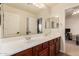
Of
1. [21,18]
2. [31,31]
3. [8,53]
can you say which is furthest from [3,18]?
[8,53]

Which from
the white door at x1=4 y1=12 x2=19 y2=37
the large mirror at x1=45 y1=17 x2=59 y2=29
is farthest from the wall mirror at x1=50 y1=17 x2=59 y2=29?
the white door at x1=4 y1=12 x2=19 y2=37

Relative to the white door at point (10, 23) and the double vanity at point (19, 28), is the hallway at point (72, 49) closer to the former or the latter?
the double vanity at point (19, 28)

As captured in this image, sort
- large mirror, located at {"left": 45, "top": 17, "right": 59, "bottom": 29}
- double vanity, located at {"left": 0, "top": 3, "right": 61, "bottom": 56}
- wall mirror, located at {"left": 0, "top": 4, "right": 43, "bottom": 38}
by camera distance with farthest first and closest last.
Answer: large mirror, located at {"left": 45, "top": 17, "right": 59, "bottom": 29} → wall mirror, located at {"left": 0, "top": 4, "right": 43, "bottom": 38} → double vanity, located at {"left": 0, "top": 3, "right": 61, "bottom": 56}

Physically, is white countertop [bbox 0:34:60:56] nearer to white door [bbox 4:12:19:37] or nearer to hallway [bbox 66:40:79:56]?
white door [bbox 4:12:19:37]

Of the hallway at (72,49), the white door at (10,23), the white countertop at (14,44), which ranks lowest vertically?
the hallway at (72,49)

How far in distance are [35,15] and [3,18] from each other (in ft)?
2.49

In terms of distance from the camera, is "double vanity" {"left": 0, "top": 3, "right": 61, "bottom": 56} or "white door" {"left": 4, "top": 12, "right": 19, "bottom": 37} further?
"white door" {"left": 4, "top": 12, "right": 19, "bottom": 37}

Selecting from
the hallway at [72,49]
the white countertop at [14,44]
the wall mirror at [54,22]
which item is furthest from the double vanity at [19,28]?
the wall mirror at [54,22]

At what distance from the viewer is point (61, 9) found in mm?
2895

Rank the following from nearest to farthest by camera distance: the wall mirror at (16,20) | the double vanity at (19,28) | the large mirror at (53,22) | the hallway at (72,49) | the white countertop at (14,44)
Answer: the white countertop at (14,44)
the double vanity at (19,28)
the wall mirror at (16,20)
the hallway at (72,49)
the large mirror at (53,22)

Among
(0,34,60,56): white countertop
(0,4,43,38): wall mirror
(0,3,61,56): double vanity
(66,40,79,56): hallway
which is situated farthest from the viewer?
(66,40,79,56): hallway

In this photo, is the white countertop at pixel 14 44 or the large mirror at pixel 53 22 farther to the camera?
the large mirror at pixel 53 22

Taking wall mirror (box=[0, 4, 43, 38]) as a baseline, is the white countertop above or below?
below

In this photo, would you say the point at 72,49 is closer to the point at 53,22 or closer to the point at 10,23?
the point at 53,22
